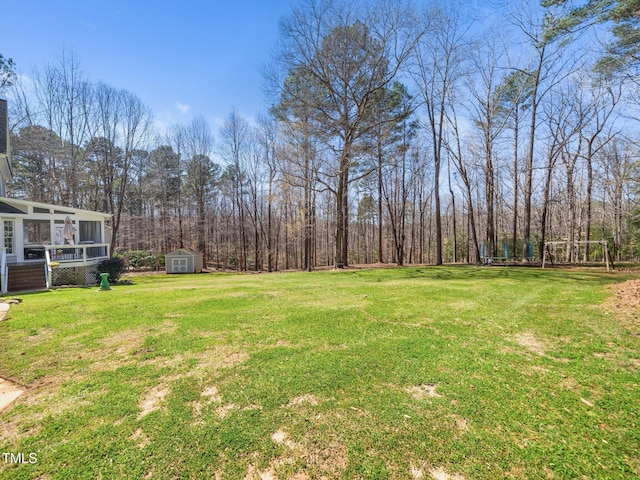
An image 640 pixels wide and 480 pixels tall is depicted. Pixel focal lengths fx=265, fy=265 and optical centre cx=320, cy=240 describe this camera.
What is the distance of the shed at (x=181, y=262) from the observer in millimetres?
20547

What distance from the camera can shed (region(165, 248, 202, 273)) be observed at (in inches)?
809

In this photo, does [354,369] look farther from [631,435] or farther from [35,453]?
[35,453]

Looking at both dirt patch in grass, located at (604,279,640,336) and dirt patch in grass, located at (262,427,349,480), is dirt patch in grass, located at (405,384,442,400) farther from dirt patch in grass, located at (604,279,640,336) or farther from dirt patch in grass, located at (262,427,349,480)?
dirt patch in grass, located at (604,279,640,336)

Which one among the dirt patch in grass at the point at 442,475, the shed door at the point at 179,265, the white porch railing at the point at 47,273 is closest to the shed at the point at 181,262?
the shed door at the point at 179,265

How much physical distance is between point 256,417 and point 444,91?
17.6 m

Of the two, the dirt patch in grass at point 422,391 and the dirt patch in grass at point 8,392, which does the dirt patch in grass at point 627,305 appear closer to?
the dirt patch in grass at point 422,391

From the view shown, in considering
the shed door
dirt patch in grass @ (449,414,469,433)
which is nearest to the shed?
the shed door

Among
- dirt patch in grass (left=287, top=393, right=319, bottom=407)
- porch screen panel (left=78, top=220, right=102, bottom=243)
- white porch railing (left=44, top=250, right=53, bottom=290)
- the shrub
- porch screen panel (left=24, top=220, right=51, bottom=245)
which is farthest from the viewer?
porch screen panel (left=78, top=220, right=102, bottom=243)

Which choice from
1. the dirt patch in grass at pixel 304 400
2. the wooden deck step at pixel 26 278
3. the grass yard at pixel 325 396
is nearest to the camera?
the grass yard at pixel 325 396

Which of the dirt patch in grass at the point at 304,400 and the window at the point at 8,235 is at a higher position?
the window at the point at 8,235

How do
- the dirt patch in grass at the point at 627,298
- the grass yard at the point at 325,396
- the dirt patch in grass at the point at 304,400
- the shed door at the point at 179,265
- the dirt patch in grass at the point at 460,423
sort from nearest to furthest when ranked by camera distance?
1. the grass yard at the point at 325,396
2. the dirt patch in grass at the point at 460,423
3. the dirt patch in grass at the point at 304,400
4. the dirt patch in grass at the point at 627,298
5. the shed door at the point at 179,265

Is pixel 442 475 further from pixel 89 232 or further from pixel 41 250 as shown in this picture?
pixel 89 232

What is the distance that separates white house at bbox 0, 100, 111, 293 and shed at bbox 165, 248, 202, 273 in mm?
6957

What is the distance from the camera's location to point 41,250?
1219cm
